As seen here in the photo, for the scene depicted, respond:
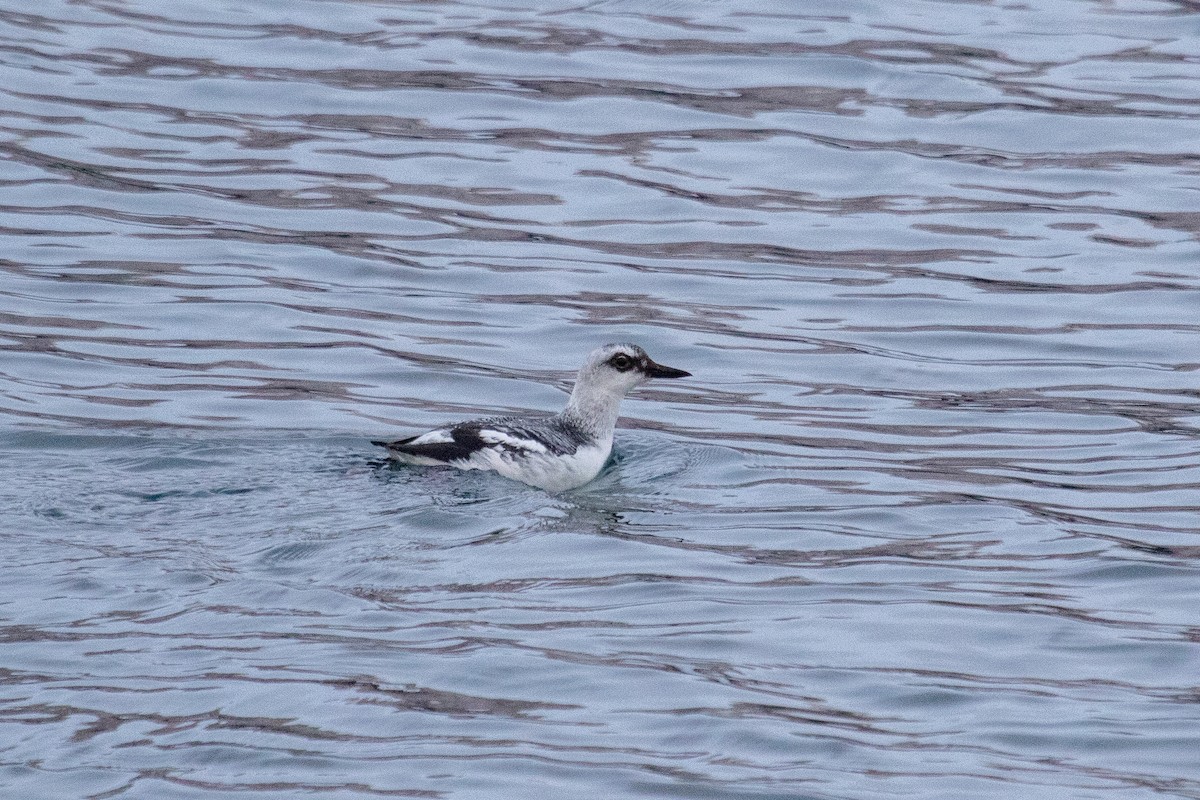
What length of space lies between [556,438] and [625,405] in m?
2.13

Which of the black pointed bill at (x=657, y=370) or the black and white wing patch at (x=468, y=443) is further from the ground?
the black pointed bill at (x=657, y=370)

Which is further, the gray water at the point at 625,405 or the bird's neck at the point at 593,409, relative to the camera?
the bird's neck at the point at 593,409

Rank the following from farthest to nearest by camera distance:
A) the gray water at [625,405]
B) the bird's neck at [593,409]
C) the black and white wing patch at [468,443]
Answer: the bird's neck at [593,409], the black and white wing patch at [468,443], the gray water at [625,405]

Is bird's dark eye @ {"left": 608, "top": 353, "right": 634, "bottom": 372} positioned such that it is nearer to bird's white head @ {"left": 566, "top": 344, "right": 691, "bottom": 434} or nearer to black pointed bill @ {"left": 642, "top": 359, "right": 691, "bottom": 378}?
bird's white head @ {"left": 566, "top": 344, "right": 691, "bottom": 434}

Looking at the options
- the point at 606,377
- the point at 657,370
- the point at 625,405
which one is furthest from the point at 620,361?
the point at 625,405

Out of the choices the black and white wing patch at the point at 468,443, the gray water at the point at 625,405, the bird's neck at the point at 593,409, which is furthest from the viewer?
the bird's neck at the point at 593,409

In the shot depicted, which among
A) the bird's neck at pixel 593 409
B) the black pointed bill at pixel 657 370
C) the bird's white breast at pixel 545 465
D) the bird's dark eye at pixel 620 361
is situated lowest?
the bird's white breast at pixel 545 465

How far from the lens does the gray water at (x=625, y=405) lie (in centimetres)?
797

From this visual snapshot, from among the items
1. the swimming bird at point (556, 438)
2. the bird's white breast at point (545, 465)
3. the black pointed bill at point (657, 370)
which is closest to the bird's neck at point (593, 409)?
the swimming bird at point (556, 438)

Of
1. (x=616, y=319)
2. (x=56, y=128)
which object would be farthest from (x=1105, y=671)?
(x=56, y=128)

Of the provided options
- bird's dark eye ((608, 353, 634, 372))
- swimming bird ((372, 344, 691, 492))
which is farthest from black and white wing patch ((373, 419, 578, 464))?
bird's dark eye ((608, 353, 634, 372))

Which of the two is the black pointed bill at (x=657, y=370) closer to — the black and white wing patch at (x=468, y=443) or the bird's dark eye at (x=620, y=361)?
the bird's dark eye at (x=620, y=361)

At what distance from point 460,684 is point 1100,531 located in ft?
13.8

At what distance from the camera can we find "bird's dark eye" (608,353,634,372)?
1236 centimetres
